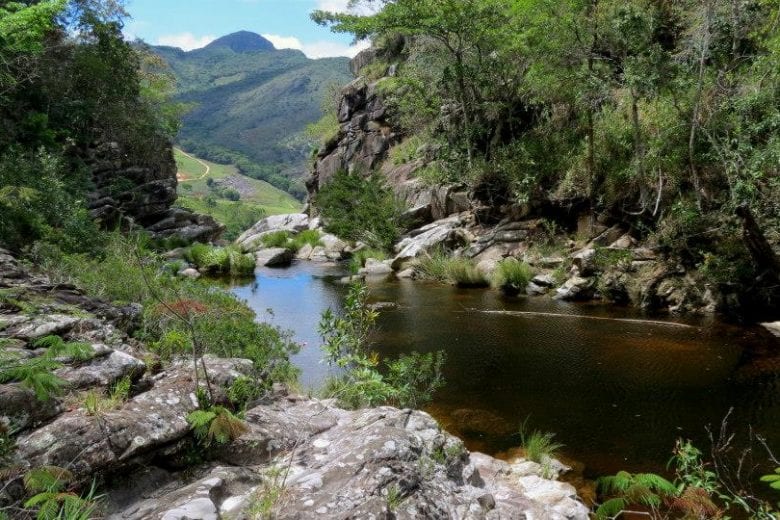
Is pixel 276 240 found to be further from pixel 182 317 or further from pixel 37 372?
pixel 37 372

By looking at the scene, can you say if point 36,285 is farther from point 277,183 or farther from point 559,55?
point 277,183

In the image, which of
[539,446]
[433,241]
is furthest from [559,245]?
[539,446]

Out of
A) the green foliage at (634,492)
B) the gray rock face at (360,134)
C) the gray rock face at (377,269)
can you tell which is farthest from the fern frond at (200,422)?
the gray rock face at (360,134)

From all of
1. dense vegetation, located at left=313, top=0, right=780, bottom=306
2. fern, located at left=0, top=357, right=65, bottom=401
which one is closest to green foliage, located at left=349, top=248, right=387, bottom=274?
dense vegetation, located at left=313, top=0, right=780, bottom=306

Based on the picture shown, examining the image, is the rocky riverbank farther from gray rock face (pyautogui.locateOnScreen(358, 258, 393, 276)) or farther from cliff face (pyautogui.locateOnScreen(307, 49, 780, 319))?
gray rock face (pyautogui.locateOnScreen(358, 258, 393, 276))

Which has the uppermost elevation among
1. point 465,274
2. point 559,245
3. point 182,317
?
point 182,317

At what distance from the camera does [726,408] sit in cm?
728

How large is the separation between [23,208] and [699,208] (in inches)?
637

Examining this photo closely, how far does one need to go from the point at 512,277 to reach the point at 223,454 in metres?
13.4

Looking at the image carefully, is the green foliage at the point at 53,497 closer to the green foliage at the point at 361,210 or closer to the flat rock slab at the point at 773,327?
the flat rock slab at the point at 773,327

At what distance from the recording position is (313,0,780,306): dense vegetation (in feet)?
41.5

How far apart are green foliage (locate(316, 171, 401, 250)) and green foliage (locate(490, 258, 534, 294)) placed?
900 cm

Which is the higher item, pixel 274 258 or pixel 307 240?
pixel 307 240

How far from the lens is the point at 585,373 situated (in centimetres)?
898
